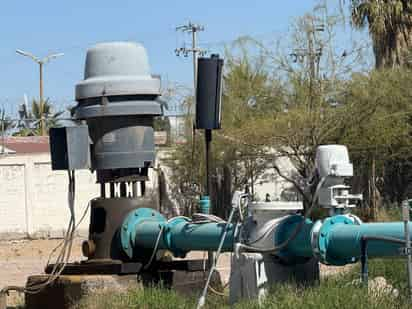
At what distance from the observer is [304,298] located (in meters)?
7.28

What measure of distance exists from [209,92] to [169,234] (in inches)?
58.5

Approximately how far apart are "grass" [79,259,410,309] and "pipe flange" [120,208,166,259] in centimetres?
91

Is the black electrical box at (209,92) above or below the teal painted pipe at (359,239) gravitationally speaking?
above

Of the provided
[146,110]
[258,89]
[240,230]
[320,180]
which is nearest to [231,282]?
[240,230]

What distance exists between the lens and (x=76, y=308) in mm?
9336

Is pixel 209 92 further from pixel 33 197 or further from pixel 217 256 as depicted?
pixel 33 197

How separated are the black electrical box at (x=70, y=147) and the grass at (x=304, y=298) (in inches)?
54.4

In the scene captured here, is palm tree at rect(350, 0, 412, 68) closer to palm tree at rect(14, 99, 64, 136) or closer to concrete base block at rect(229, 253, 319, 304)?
palm tree at rect(14, 99, 64, 136)

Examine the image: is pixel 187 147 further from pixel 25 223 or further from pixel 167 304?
pixel 167 304

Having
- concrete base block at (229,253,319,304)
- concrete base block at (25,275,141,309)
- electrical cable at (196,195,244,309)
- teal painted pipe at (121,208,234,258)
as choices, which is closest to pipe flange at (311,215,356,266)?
concrete base block at (229,253,319,304)

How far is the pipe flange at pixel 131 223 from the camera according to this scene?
10.0 metres

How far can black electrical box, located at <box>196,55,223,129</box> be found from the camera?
9.83m

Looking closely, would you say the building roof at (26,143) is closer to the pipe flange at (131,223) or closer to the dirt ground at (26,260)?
the dirt ground at (26,260)

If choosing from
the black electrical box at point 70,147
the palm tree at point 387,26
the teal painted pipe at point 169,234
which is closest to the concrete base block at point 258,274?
the teal painted pipe at point 169,234
